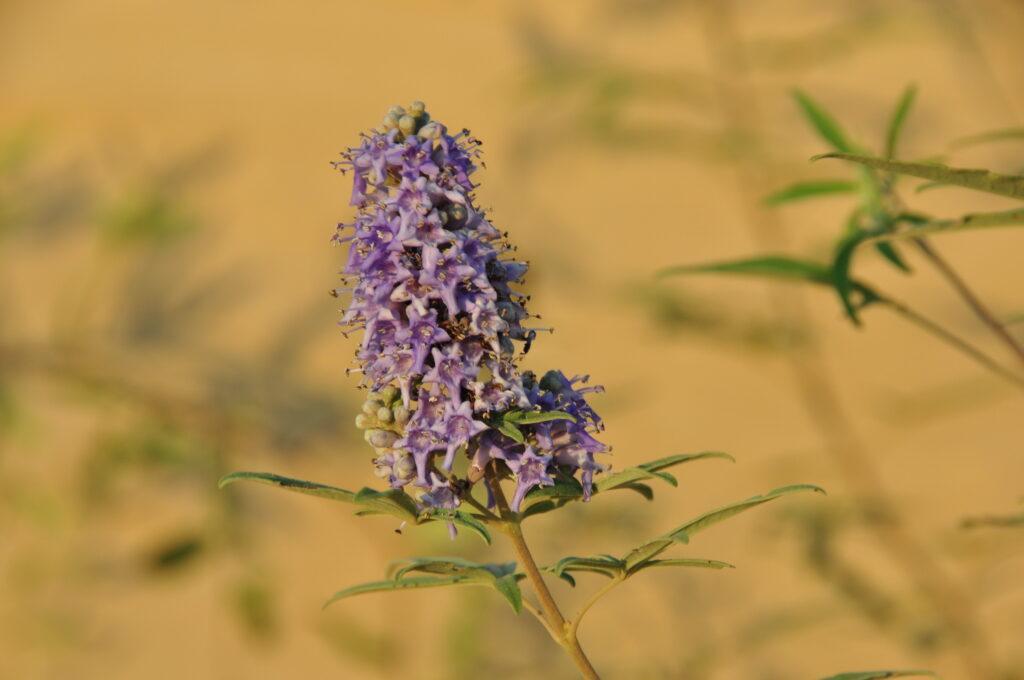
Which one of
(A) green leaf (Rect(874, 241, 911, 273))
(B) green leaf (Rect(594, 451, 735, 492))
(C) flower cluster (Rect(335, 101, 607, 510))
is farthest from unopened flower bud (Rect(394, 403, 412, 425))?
(A) green leaf (Rect(874, 241, 911, 273))

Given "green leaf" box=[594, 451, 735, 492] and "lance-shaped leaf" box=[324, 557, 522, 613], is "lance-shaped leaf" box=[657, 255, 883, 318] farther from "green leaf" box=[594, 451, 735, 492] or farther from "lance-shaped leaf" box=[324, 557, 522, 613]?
"lance-shaped leaf" box=[324, 557, 522, 613]

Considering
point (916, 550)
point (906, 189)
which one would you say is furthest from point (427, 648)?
point (906, 189)

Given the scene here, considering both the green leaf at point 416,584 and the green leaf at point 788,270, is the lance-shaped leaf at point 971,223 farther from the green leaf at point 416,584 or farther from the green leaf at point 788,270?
the green leaf at point 416,584

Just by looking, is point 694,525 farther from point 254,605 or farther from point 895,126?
point 254,605

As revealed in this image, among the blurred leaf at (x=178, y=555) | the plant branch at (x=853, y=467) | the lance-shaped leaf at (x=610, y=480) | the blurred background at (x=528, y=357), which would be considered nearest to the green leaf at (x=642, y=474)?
the lance-shaped leaf at (x=610, y=480)

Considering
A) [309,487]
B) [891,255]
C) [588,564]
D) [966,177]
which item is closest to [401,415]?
[309,487]

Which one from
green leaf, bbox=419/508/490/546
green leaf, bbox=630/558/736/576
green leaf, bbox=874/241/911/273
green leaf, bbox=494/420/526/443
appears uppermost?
green leaf, bbox=874/241/911/273

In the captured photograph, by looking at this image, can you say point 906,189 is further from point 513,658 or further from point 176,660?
point 176,660
